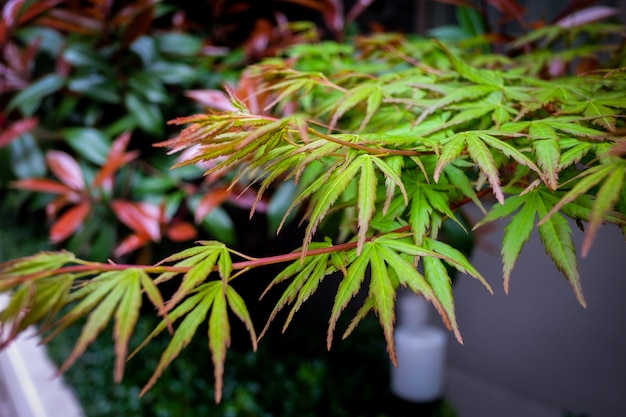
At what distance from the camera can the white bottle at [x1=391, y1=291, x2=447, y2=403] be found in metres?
1.60

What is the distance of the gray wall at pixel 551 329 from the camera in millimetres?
1515

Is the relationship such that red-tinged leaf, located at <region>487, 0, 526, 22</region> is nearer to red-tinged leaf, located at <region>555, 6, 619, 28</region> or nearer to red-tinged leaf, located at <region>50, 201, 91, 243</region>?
red-tinged leaf, located at <region>555, 6, 619, 28</region>

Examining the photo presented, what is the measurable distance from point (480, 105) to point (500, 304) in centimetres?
137

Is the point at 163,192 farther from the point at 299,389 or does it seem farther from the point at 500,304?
the point at 500,304

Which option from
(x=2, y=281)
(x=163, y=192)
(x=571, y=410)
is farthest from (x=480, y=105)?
(x=571, y=410)

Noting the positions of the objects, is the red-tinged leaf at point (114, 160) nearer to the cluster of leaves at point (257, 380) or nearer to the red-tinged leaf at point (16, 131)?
the red-tinged leaf at point (16, 131)

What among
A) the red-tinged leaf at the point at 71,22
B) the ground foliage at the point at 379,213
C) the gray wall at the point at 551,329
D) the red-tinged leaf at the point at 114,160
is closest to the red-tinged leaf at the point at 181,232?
the red-tinged leaf at the point at 114,160

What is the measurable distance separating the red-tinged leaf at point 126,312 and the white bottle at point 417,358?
1256mm

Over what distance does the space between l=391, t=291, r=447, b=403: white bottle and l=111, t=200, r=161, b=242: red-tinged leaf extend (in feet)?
2.72

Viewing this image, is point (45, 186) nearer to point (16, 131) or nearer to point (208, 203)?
point (16, 131)

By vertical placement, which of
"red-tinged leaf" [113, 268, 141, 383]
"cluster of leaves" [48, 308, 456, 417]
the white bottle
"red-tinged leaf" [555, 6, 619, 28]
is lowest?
"cluster of leaves" [48, 308, 456, 417]

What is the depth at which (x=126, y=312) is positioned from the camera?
0.46m

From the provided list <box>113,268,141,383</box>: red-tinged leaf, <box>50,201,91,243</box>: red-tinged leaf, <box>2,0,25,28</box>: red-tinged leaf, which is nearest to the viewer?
<box>113,268,141,383</box>: red-tinged leaf

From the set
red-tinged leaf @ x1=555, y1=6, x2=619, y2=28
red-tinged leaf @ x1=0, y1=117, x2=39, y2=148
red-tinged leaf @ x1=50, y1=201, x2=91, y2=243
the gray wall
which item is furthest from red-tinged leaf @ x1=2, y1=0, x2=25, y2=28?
Result: the gray wall
